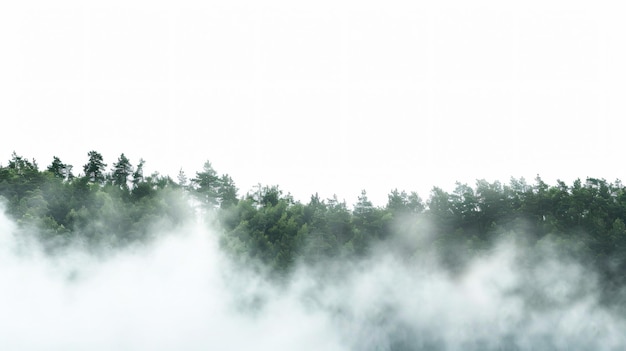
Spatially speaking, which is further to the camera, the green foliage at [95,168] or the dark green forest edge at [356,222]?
the green foliage at [95,168]

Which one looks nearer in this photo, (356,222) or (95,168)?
(356,222)

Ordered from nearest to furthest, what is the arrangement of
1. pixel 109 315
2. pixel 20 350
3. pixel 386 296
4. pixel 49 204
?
pixel 20 350, pixel 109 315, pixel 386 296, pixel 49 204

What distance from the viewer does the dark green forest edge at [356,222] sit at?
47750 millimetres

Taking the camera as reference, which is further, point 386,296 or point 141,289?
point 386,296

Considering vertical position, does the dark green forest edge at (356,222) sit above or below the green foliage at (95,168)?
below

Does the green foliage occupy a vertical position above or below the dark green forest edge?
above

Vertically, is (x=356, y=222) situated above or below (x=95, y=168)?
below

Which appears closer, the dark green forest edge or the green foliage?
the dark green forest edge

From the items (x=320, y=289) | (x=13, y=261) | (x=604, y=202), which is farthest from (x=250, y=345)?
(x=604, y=202)

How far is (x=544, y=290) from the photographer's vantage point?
149ft

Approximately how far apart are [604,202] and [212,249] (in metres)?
38.3

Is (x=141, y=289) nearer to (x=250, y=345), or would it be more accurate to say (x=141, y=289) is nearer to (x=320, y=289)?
(x=250, y=345)

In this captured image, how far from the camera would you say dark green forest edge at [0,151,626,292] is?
47.8 m

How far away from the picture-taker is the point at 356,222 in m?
55.8
